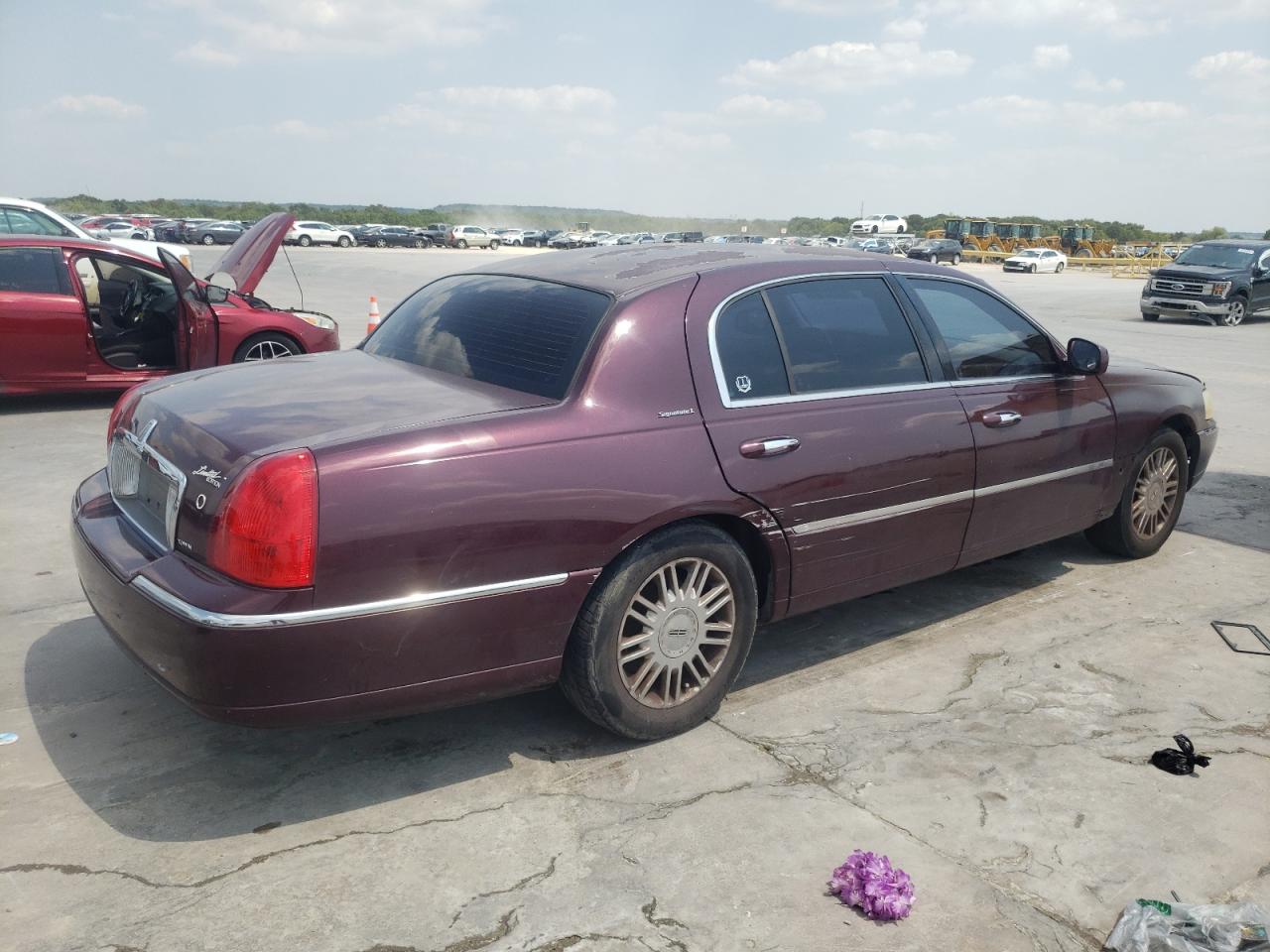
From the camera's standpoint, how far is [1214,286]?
2120cm

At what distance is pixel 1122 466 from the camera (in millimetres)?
5426

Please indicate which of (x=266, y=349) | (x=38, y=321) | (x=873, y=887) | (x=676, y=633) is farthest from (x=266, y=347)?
(x=873, y=887)

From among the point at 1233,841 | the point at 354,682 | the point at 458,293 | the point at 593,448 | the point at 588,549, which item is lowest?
the point at 1233,841

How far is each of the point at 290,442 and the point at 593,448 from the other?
2.94 feet

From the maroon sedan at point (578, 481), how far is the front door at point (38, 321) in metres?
5.57

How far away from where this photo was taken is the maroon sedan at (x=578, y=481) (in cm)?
301

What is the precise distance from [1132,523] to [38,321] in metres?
8.17

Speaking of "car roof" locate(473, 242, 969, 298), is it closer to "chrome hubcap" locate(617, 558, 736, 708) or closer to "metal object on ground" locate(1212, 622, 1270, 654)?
"chrome hubcap" locate(617, 558, 736, 708)

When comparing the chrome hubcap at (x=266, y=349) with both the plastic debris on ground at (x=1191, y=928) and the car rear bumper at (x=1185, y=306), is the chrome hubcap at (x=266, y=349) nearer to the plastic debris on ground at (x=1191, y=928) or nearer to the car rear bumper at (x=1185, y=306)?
the plastic debris on ground at (x=1191, y=928)

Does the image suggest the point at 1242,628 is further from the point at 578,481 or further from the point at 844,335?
the point at 578,481

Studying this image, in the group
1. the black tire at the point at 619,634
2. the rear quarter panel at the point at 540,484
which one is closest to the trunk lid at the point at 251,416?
the rear quarter panel at the point at 540,484

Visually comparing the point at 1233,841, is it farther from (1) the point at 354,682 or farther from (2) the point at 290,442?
(2) the point at 290,442

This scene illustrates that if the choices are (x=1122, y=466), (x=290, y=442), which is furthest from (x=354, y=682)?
(x=1122, y=466)

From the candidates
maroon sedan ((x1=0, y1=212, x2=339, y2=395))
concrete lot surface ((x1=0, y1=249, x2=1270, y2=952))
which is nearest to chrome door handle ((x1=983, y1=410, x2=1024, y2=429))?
concrete lot surface ((x1=0, y1=249, x2=1270, y2=952))
